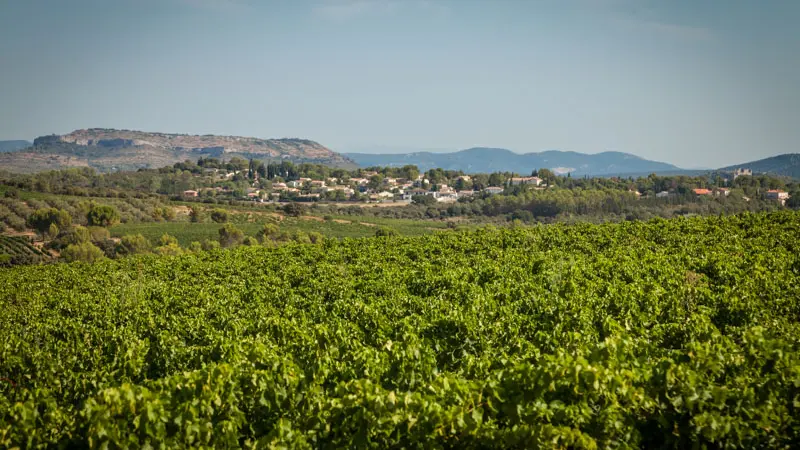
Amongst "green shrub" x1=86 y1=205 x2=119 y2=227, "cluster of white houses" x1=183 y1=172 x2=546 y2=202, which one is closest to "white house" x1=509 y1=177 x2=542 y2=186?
"cluster of white houses" x1=183 y1=172 x2=546 y2=202

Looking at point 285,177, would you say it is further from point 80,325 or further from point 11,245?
point 80,325

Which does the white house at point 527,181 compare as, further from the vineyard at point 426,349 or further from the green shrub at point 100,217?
the vineyard at point 426,349

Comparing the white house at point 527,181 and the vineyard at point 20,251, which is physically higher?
the white house at point 527,181

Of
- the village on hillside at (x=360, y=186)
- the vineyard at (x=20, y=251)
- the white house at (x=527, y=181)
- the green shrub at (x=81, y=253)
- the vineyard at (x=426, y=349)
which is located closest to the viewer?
the vineyard at (x=426, y=349)

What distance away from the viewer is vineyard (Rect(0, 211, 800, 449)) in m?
5.79

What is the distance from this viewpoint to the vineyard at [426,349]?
5.79m

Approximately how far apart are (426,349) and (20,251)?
6082 centimetres

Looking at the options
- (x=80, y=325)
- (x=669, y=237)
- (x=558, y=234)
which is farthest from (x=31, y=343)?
(x=669, y=237)

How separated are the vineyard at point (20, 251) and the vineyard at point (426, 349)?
110ft

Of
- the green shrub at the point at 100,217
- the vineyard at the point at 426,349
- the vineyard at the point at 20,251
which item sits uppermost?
the vineyard at the point at 426,349

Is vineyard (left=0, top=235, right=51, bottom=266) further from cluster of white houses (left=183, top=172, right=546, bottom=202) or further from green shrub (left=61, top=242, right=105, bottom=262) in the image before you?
cluster of white houses (left=183, top=172, right=546, bottom=202)

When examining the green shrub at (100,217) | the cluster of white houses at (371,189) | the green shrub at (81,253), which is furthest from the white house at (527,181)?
the green shrub at (81,253)

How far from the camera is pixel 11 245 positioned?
57.2 m

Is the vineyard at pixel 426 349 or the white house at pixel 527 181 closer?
the vineyard at pixel 426 349
